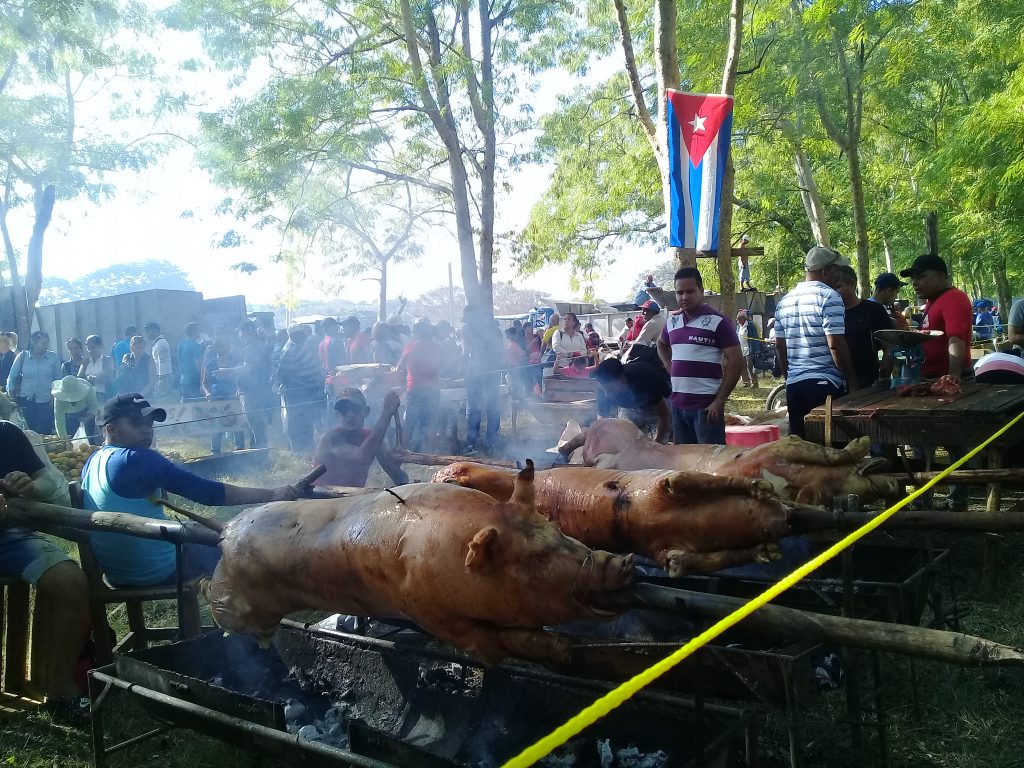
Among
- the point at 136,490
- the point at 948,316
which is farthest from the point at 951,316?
the point at 136,490

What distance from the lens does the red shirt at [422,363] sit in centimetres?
970

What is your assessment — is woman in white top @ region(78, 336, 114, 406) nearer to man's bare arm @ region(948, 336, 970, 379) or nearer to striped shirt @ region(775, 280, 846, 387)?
striped shirt @ region(775, 280, 846, 387)

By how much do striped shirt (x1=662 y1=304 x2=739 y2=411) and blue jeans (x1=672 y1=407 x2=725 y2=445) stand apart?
0.08 metres

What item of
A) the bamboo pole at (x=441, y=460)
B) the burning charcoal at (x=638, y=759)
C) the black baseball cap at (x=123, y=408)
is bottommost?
the burning charcoal at (x=638, y=759)

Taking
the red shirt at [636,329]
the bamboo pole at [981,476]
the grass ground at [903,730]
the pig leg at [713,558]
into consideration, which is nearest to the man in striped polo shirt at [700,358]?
the grass ground at [903,730]

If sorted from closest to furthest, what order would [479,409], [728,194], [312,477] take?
[312,477], [479,409], [728,194]

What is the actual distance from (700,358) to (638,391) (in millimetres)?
578

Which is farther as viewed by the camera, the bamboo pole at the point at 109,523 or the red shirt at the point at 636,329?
the red shirt at the point at 636,329

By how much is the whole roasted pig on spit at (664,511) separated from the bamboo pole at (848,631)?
637 millimetres

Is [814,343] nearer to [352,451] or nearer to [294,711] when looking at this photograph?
[352,451]

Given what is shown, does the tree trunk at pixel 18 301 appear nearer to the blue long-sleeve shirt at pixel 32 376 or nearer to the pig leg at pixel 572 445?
the blue long-sleeve shirt at pixel 32 376

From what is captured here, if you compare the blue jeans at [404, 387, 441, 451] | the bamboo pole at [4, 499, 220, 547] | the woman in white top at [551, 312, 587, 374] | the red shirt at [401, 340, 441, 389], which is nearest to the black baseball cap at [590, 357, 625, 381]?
the bamboo pole at [4, 499, 220, 547]

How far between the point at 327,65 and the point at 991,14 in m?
11.9

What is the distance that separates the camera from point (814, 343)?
5805 millimetres
